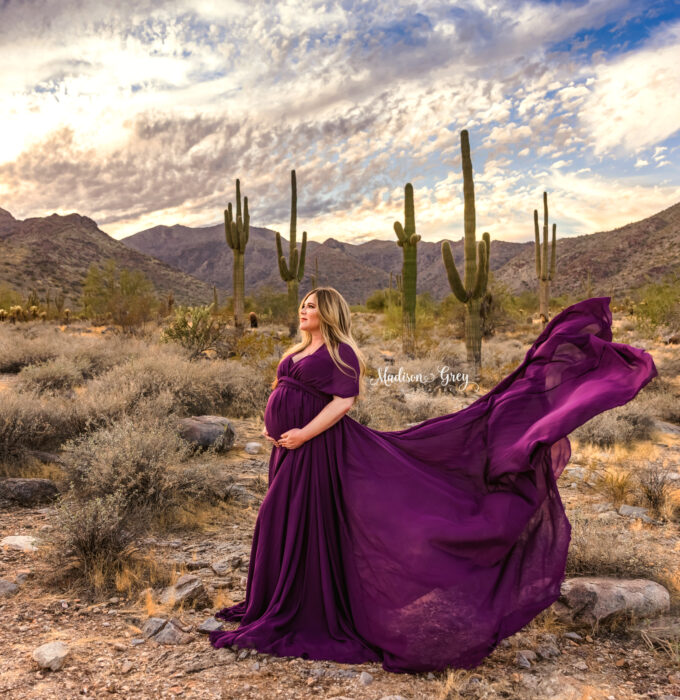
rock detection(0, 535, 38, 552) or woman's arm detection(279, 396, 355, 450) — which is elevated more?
woman's arm detection(279, 396, 355, 450)

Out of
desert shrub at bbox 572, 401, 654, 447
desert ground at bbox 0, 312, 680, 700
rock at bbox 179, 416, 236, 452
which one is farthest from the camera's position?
desert shrub at bbox 572, 401, 654, 447

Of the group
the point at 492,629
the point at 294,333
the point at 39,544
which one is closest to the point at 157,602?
the point at 39,544

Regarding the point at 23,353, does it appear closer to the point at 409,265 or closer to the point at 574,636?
the point at 409,265

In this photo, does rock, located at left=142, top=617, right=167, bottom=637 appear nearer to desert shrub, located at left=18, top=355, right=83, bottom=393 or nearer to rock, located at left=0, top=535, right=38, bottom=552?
rock, located at left=0, top=535, right=38, bottom=552

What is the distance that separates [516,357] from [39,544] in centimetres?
1312

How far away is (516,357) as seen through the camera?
48.7 ft

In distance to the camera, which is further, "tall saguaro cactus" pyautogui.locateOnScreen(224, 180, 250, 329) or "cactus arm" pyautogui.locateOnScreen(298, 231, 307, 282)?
"cactus arm" pyautogui.locateOnScreen(298, 231, 307, 282)

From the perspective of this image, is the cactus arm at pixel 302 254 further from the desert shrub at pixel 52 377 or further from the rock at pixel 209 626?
the rock at pixel 209 626

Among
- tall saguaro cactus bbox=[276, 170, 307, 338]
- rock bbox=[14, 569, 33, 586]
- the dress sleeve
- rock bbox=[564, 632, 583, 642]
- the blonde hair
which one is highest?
tall saguaro cactus bbox=[276, 170, 307, 338]

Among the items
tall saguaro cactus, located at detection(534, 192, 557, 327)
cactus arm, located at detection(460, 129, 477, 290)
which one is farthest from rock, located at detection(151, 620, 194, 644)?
tall saguaro cactus, located at detection(534, 192, 557, 327)

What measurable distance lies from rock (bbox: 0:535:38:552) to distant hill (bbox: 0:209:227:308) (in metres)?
48.6

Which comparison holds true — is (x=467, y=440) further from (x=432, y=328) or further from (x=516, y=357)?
(x=432, y=328)

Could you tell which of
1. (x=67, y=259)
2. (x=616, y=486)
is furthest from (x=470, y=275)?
(x=67, y=259)

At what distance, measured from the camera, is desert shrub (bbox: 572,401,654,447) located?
24.3 feet
